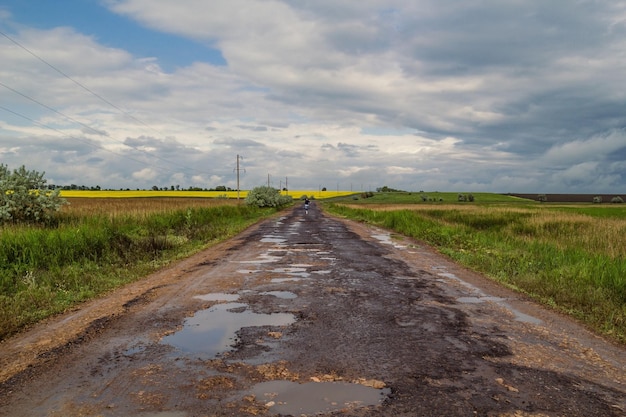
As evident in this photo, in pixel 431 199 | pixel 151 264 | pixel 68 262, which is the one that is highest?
pixel 431 199

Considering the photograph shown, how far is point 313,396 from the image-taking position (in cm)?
395

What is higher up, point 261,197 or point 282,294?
point 261,197

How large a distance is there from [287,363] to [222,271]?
649 centimetres

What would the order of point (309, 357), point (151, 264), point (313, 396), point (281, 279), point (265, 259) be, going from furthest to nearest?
point (265, 259)
point (151, 264)
point (281, 279)
point (309, 357)
point (313, 396)

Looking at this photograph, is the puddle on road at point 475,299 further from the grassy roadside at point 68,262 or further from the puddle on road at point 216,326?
the grassy roadside at point 68,262

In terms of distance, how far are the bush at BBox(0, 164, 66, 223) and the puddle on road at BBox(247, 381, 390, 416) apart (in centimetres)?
1496

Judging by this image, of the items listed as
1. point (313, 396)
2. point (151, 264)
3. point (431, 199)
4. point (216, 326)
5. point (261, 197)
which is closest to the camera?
point (313, 396)

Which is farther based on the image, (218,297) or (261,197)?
(261,197)

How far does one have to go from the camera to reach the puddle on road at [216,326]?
531 cm

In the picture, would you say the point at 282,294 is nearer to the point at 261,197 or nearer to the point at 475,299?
the point at 475,299

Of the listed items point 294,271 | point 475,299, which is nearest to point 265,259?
point 294,271

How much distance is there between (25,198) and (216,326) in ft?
43.1

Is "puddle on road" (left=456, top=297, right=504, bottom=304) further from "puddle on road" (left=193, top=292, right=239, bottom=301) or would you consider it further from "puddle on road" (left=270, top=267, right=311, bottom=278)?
"puddle on road" (left=193, top=292, right=239, bottom=301)

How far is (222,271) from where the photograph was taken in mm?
10922
